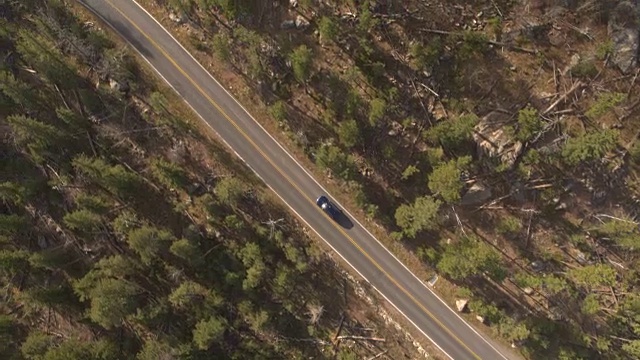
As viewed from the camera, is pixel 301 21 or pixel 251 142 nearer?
pixel 301 21

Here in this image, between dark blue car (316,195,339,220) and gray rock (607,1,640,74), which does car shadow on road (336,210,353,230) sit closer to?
dark blue car (316,195,339,220)

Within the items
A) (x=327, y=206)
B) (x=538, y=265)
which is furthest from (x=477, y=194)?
(x=327, y=206)

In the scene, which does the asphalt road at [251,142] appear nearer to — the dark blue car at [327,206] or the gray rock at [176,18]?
the dark blue car at [327,206]

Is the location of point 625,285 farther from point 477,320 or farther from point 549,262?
point 477,320

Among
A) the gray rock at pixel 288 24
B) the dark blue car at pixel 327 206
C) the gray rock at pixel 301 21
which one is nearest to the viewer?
the gray rock at pixel 301 21

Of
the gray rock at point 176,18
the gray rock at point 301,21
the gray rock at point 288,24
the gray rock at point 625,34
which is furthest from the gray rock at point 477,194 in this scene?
the gray rock at point 176,18

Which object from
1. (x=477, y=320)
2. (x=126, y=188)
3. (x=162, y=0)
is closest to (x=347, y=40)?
(x=162, y=0)

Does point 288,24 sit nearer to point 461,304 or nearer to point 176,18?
point 176,18
